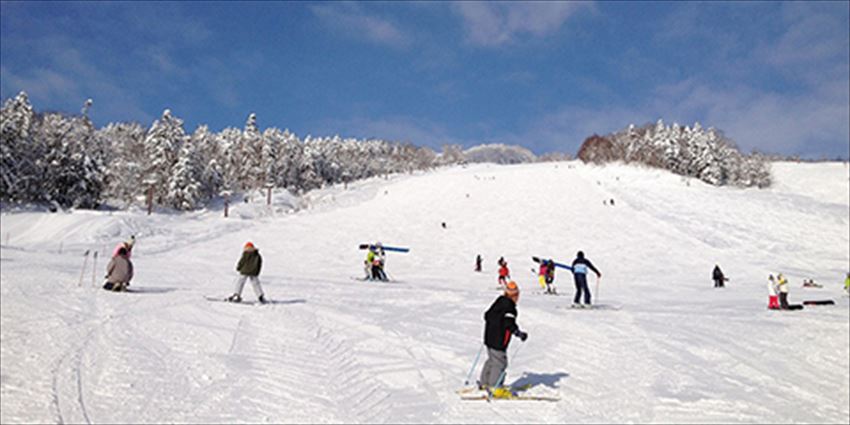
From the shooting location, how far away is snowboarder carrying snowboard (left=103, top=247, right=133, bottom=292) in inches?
606

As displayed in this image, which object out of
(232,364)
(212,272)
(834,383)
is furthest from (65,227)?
(834,383)

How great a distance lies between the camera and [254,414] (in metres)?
6.56

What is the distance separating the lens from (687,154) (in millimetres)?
88562

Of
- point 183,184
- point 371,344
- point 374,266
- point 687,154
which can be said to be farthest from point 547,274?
point 687,154

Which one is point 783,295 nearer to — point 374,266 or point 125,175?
point 374,266

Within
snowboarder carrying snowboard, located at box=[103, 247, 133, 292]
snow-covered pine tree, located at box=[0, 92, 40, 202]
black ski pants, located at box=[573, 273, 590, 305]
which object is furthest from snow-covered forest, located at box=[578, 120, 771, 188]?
snowboarder carrying snowboard, located at box=[103, 247, 133, 292]

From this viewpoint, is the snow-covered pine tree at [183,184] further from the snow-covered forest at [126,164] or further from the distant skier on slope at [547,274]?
the distant skier on slope at [547,274]

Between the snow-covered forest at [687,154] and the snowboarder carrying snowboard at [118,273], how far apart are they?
82165 millimetres

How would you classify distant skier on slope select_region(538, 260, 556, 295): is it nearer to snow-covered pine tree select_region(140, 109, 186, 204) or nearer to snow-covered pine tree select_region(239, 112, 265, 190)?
snow-covered pine tree select_region(140, 109, 186, 204)

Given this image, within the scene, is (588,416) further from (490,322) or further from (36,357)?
(36,357)

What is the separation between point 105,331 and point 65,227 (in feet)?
103

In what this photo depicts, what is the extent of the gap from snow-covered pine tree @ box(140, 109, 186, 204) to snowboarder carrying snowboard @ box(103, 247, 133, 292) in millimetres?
54668

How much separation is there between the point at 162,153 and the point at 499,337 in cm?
6820

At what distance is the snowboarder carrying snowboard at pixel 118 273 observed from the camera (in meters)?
15.4
